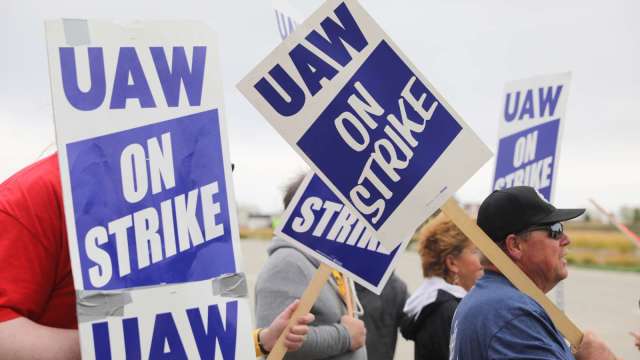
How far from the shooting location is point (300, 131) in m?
2.26

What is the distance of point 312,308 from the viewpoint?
3412 millimetres

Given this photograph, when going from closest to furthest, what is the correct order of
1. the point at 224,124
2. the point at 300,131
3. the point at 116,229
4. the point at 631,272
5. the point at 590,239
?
the point at 116,229, the point at 224,124, the point at 300,131, the point at 631,272, the point at 590,239

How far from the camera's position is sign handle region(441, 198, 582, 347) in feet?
7.66

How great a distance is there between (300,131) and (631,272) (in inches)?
968

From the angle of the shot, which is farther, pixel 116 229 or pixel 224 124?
pixel 224 124

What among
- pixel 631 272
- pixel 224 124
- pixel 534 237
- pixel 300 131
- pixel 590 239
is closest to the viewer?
pixel 224 124

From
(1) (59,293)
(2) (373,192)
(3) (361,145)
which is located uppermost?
(3) (361,145)

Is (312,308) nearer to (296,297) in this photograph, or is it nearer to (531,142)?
(296,297)

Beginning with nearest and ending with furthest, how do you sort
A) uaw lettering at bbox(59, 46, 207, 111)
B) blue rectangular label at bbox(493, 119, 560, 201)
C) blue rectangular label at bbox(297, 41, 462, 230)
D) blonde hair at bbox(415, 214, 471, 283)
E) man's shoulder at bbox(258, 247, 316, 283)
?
uaw lettering at bbox(59, 46, 207, 111), blue rectangular label at bbox(297, 41, 462, 230), man's shoulder at bbox(258, 247, 316, 283), blonde hair at bbox(415, 214, 471, 283), blue rectangular label at bbox(493, 119, 560, 201)

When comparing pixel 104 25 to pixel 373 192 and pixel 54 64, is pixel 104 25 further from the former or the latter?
pixel 373 192

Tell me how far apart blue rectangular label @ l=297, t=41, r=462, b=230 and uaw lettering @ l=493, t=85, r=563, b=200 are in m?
2.49

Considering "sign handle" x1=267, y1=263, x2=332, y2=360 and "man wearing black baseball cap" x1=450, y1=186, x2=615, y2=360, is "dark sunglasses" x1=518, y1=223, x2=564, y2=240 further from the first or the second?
"sign handle" x1=267, y1=263, x2=332, y2=360

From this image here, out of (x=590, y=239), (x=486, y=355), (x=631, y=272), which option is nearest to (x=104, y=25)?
(x=486, y=355)

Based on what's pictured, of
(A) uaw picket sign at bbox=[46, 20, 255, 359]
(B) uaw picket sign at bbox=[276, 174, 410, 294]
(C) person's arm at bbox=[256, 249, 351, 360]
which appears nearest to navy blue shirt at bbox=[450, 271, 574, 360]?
(B) uaw picket sign at bbox=[276, 174, 410, 294]
